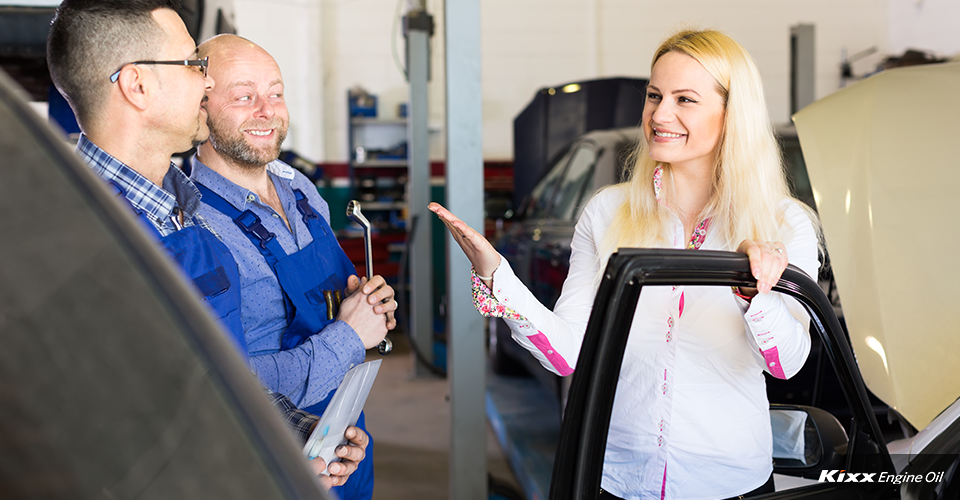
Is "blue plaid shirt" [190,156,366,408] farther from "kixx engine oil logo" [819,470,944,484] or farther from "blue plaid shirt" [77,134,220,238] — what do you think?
"kixx engine oil logo" [819,470,944,484]

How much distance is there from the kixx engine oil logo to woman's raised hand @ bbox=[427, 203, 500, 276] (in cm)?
72

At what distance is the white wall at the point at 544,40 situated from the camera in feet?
26.9

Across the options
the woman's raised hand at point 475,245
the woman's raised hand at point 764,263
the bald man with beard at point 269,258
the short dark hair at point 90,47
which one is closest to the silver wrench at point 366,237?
the bald man with beard at point 269,258

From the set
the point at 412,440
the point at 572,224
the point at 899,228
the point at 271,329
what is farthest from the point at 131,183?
the point at 412,440

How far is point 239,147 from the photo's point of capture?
4.56 ft

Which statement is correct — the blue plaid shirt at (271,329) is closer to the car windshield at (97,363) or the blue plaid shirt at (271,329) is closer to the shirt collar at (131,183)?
the shirt collar at (131,183)

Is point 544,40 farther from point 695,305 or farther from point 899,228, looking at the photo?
point 695,305

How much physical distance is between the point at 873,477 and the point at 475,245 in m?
0.82

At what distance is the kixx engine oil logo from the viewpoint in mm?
1094

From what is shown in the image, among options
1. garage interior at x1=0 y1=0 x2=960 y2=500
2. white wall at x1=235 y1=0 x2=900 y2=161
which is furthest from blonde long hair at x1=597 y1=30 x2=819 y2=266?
white wall at x1=235 y1=0 x2=900 y2=161

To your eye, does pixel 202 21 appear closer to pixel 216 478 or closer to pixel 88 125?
pixel 88 125

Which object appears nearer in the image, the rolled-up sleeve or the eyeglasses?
the eyeglasses

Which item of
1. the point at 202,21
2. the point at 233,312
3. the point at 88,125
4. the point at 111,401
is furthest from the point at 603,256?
the point at 202,21

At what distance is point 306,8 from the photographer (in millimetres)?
8211
